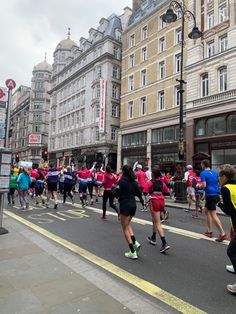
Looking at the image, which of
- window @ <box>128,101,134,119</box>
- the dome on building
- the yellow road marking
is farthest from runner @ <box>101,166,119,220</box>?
the dome on building

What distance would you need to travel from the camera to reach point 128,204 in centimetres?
556

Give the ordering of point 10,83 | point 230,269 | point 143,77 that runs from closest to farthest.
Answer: point 230,269, point 10,83, point 143,77

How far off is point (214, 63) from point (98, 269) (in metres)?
22.5

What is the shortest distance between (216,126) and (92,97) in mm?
22602

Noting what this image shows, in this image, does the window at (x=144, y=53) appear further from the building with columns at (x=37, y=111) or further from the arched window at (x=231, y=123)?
the building with columns at (x=37, y=111)

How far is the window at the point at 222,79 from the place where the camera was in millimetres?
22797

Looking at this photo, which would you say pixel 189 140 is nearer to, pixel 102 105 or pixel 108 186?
pixel 102 105

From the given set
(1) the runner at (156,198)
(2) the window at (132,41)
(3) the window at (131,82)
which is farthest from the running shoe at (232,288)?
(2) the window at (132,41)

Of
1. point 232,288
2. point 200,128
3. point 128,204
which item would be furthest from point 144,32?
point 232,288

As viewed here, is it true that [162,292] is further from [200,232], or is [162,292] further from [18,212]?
[18,212]

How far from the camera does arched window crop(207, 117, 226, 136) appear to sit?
22.5 m

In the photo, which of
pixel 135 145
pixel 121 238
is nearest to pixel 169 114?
pixel 135 145

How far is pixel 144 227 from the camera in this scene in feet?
26.8

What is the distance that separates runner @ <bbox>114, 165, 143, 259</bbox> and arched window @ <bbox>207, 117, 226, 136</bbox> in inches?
730
